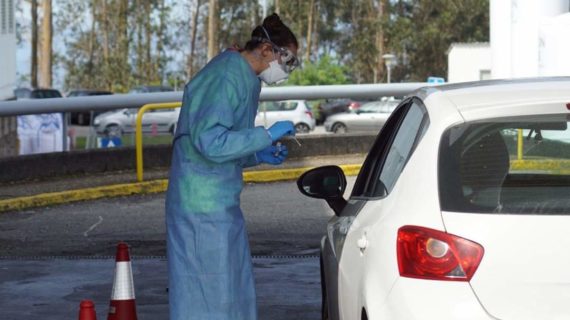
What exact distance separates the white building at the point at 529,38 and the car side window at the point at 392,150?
406 inches

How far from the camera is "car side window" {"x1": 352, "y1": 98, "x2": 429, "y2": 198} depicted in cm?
467

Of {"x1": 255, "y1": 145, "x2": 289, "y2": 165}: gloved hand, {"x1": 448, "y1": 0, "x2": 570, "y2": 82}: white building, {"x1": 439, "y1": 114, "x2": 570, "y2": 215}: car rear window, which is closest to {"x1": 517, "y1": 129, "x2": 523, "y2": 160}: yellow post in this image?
{"x1": 439, "y1": 114, "x2": 570, "y2": 215}: car rear window

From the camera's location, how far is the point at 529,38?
1722 centimetres

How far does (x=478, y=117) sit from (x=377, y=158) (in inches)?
53.1

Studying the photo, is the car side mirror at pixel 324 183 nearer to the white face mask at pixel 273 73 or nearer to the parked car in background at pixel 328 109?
the white face mask at pixel 273 73

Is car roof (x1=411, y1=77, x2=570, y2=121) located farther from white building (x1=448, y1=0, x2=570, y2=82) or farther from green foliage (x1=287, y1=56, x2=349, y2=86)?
green foliage (x1=287, y1=56, x2=349, y2=86)

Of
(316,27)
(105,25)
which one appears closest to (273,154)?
(105,25)

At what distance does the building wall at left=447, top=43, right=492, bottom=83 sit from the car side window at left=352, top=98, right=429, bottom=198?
55.8 meters

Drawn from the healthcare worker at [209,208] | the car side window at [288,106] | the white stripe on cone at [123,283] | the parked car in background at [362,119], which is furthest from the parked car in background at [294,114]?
the healthcare worker at [209,208]

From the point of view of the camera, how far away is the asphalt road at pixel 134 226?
12008mm

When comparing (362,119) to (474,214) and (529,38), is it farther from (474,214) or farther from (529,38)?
(474,214)

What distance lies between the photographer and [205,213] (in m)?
5.66

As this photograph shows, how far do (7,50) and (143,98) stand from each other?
1123cm

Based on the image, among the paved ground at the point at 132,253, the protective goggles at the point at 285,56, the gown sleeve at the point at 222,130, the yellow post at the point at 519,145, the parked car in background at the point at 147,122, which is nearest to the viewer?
the yellow post at the point at 519,145
